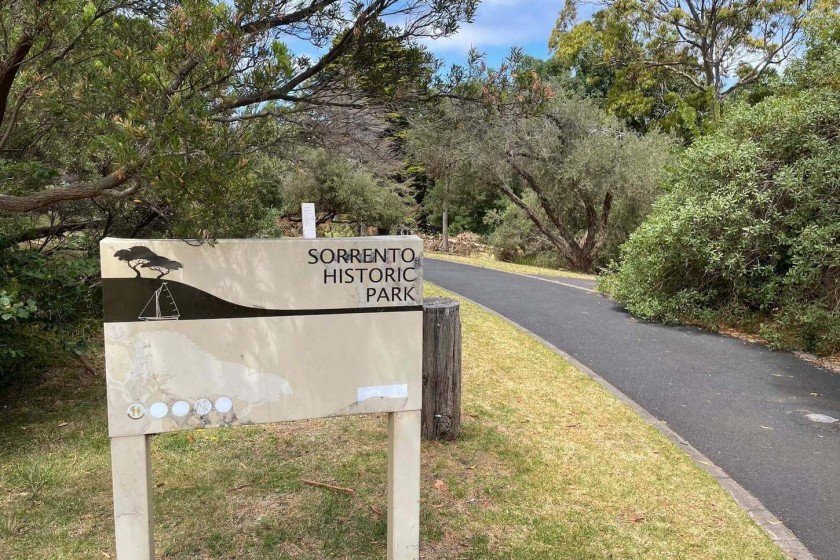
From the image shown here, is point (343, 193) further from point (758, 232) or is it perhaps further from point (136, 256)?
point (136, 256)

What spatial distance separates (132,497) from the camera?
8.75ft

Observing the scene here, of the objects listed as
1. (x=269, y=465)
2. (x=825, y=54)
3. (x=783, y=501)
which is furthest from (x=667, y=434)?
(x=825, y=54)

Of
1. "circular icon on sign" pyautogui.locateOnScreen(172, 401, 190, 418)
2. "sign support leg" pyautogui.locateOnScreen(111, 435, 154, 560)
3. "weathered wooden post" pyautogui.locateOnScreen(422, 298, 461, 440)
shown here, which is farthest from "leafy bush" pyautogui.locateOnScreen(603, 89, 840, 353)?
"sign support leg" pyautogui.locateOnScreen(111, 435, 154, 560)

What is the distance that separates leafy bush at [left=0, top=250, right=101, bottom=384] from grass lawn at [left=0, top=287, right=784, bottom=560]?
22.2 inches

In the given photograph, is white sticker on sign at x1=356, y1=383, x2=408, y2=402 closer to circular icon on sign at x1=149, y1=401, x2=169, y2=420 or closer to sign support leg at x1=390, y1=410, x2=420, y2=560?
sign support leg at x1=390, y1=410, x2=420, y2=560

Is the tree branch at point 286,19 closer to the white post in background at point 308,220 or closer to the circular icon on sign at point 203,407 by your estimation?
the white post in background at point 308,220

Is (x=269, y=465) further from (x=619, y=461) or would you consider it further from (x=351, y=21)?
(x=351, y=21)

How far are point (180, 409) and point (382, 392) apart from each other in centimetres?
92

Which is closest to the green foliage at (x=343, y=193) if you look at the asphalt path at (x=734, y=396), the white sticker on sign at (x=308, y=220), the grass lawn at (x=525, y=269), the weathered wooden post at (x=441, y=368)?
the grass lawn at (x=525, y=269)

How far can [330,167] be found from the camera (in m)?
18.8

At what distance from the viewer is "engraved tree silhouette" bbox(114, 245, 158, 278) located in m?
2.52

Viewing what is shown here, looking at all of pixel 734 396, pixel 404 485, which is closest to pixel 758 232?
pixel 734 396

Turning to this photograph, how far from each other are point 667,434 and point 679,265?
535 centimetres

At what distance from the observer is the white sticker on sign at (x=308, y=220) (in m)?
2.85
